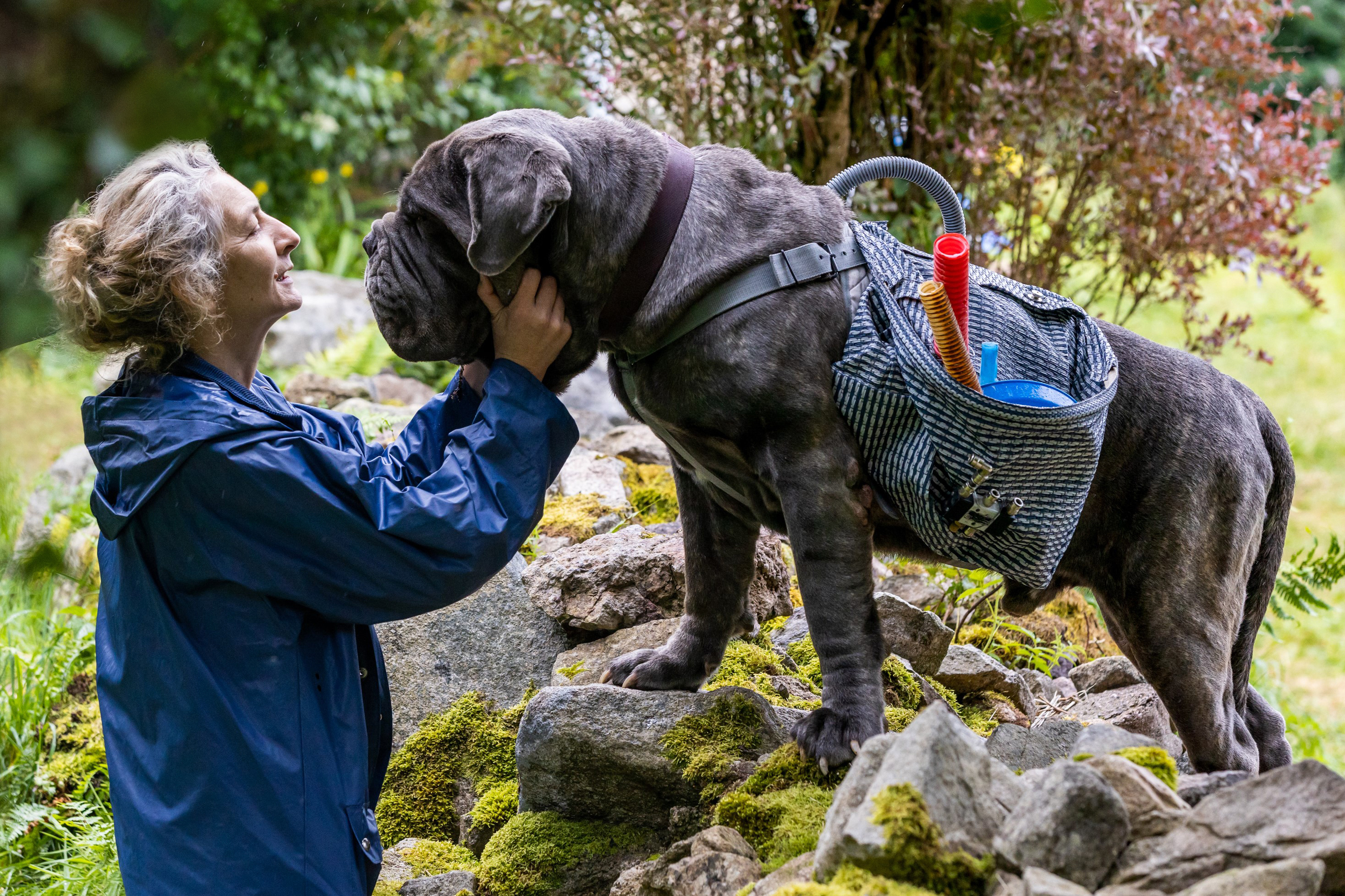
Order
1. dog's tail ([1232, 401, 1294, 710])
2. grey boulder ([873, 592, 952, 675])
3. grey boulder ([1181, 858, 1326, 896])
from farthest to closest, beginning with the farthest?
grey boulder ([873, 592, 952, 675]), dog's tail ([1232, 401, 1294, 710]), grey boulder ([1181, 858, 1326, 896])

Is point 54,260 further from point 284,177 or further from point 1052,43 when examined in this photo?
point 284,177

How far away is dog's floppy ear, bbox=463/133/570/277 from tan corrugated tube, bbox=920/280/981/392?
0.85 metres

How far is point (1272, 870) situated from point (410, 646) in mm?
2960

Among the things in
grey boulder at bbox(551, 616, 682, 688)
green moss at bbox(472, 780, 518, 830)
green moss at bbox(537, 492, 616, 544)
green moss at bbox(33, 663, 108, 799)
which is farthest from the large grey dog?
green moss at bbox(33, 663, 108, 799)

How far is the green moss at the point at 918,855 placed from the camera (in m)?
2.05

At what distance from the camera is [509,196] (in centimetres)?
254

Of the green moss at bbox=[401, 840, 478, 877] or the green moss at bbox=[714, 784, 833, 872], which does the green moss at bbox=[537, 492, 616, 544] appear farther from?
the green moss at bbox=[714, 784, 833, 872]

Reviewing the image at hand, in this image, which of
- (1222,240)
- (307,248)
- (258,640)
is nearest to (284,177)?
(307,248)

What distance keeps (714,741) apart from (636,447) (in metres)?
2.90

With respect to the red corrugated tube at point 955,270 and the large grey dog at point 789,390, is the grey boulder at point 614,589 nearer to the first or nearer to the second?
the large grey dog at point 789,390

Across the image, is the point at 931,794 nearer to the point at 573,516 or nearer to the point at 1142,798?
the point at 1142,798

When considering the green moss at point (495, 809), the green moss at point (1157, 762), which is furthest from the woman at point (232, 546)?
the green moss at point (1157, 762)

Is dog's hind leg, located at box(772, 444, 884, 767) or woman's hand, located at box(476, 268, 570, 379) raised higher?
woman's hand, located at box(476, 268, 570, 379)

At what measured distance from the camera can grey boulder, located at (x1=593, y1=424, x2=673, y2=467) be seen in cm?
586
